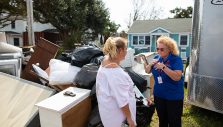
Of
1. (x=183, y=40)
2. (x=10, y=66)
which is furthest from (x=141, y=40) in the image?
(x=10, y=66)

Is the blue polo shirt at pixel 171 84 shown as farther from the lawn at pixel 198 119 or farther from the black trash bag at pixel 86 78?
the lawn at pixel 198 119

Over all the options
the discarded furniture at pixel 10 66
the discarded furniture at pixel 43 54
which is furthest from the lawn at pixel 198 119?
the discarded furniture at pixel 10 66

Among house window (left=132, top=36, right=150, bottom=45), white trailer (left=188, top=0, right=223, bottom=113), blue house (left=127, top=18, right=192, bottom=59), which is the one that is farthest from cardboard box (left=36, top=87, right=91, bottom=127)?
house window (left=132, top=36, right=150, bottom=45)

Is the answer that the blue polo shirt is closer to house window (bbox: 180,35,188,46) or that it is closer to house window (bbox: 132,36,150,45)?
house window (bbox: 180,35,188,46)

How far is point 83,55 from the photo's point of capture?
4.12 meters

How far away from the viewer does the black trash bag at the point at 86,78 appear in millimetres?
3385

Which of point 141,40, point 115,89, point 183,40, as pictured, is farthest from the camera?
point 141,40

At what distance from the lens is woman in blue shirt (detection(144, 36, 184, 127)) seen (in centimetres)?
311

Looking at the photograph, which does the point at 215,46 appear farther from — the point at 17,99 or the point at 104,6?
the point at 104,6

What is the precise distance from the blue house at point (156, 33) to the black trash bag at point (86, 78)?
757 inches

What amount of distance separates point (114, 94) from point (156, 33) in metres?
21.7

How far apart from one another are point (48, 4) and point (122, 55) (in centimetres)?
1900

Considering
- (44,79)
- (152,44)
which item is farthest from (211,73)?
(152,44)

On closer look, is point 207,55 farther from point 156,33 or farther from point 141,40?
point 141,40
